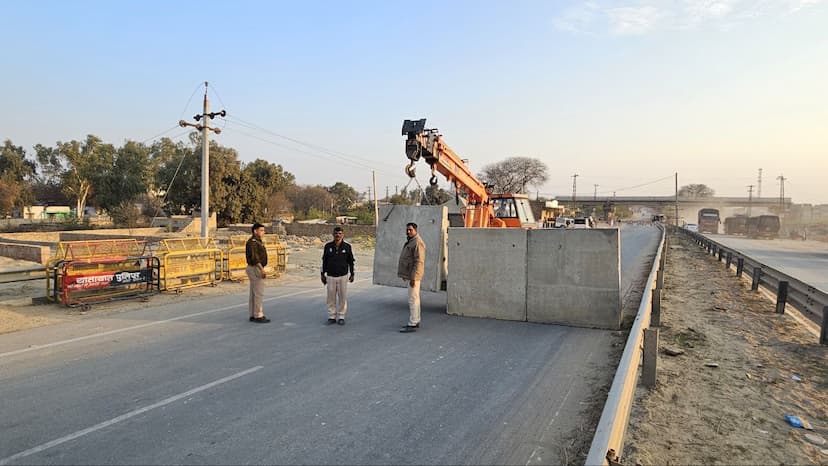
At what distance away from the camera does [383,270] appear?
10859 mm

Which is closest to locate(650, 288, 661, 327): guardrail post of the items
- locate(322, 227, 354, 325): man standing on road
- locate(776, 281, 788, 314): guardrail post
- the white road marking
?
locate(776, 281, 788, 314): guardrail post

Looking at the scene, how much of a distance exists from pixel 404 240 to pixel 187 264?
19.8 feet

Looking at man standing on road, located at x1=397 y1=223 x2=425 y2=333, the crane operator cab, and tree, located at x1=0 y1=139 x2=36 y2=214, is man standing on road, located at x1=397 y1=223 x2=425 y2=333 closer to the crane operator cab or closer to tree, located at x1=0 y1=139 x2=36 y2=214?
the crane operator cab

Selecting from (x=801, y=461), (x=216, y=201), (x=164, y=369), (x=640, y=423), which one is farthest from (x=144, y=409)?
(x=216, y=201)

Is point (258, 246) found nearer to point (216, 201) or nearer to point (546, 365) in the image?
point (546, 365)

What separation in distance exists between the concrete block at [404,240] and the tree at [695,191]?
539ft

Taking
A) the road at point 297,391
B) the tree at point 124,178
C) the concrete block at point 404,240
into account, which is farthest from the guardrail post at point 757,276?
the tree at point 124,178

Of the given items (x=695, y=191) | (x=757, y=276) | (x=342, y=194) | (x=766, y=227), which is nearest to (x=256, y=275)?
(x=757, y=276)

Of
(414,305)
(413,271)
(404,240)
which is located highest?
(404,240)

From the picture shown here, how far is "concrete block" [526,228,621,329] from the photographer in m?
8.48

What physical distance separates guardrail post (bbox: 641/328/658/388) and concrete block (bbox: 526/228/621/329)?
290cm

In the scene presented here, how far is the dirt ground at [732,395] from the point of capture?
13.3 feet

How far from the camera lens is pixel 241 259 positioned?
14703mm

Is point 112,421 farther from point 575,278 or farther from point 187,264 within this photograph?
point 187,264
